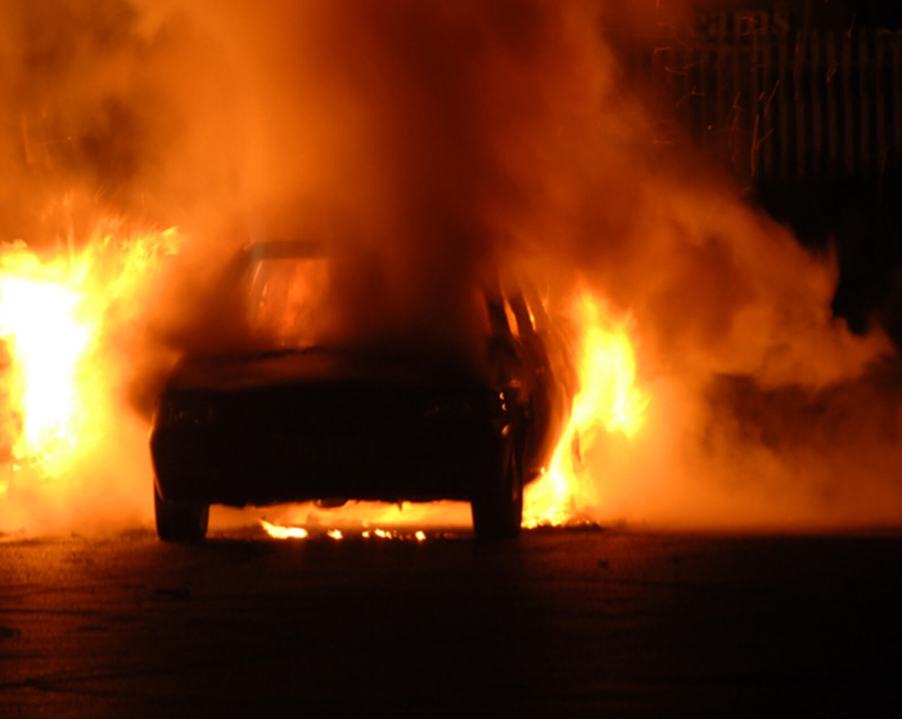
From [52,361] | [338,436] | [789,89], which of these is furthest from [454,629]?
[789,89]

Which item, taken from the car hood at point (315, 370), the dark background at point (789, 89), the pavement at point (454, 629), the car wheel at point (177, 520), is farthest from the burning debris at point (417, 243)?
the dark background at point (789, 89)

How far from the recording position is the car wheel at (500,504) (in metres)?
13.4

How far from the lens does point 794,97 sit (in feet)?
84.3

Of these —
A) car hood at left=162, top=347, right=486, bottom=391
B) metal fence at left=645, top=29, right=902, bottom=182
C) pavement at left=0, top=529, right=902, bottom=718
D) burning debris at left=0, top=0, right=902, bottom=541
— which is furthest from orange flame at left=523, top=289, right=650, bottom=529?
metal fence at left=645, top=29, right=902, bottom=182

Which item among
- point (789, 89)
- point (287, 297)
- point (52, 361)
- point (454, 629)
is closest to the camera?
point (454, 629)

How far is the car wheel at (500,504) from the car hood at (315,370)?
532 millimetres

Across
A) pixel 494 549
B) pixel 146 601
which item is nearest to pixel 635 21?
pixel 494 549

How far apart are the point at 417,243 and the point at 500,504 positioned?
2.67 meters

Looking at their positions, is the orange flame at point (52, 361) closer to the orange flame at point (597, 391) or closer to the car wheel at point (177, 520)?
the car wheel at point (177, 520)

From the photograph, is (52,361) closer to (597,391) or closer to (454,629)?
(597,391)

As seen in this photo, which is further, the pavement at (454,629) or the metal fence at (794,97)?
the metal fence at (794,97)

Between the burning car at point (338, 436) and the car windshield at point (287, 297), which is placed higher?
the car windshield at point (287, 297)

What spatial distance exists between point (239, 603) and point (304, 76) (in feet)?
25.0

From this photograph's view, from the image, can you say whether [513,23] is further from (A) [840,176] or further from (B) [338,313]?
(A) [840,176]
